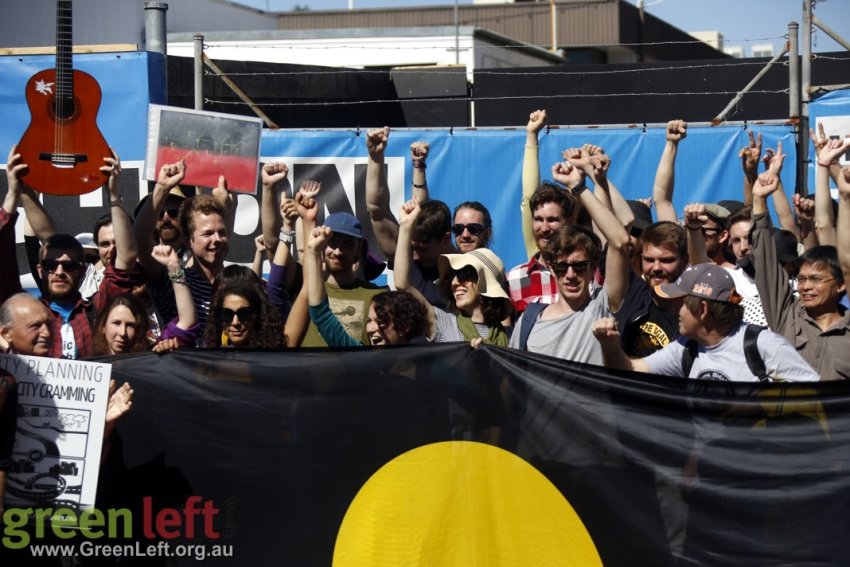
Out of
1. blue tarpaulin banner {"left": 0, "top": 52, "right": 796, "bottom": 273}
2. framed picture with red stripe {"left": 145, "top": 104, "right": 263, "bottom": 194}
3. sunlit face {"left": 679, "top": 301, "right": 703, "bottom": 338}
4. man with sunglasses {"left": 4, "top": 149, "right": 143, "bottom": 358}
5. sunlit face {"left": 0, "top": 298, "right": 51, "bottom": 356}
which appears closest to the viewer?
sunlit face {"left": 679, "top": 301, "right": 703, "bottom": 338}

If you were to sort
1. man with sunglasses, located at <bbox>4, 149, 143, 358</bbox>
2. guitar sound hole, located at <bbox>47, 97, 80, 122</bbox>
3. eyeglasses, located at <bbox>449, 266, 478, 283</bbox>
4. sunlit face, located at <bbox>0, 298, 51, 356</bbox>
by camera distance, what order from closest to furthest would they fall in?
sunlit face, located at <bbox>0, 298, 51, 356</bbox>, man with sunglasses, located at <bbox>4, 149, 143, 358</bbox>, eyeglasses, located at <bbox>449, 266, 478, 283</bbox>, guitar sound hole, located at <bbox>47, 97, 80, 122</bbox>

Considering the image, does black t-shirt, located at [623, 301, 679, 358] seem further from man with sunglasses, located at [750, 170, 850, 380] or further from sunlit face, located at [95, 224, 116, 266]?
sunlit face, located at [95, 224, 116, 266]

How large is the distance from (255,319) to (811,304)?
2566mm

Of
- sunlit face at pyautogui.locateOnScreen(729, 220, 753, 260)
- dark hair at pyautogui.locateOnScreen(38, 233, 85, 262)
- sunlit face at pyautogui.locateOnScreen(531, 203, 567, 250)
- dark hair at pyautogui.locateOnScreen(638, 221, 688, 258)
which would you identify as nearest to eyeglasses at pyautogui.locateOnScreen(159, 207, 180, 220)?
dark hair at pyautogui.locateOnScreen(38, 233, 85, 262)

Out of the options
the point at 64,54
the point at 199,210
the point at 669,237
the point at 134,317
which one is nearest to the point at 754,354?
the point at 669,237

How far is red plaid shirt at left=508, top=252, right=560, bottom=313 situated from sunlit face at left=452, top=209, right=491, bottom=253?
Answer: 0.98 feet

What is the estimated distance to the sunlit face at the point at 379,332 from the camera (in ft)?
17.5

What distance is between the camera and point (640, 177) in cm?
877

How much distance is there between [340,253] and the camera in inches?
237

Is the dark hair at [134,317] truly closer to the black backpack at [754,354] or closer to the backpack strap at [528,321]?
the backpack strap at [528,321]

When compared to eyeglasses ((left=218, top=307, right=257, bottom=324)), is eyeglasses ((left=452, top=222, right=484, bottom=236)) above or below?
above

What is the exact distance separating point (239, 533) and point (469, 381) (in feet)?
3.73

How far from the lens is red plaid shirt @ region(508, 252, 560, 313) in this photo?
619 centimetres

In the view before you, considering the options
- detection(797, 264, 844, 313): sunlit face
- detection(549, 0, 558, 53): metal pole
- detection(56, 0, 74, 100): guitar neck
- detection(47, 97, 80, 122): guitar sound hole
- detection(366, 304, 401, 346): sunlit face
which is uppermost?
detection(549, 0, 558, 53): metal pole
